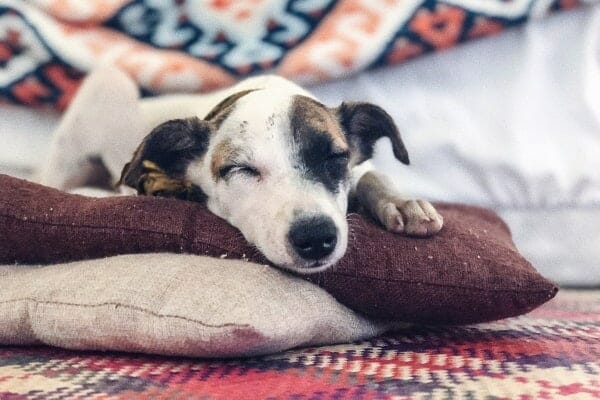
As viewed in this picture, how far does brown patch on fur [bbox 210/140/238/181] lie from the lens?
126 cm

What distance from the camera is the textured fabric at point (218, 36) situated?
1.70 meters

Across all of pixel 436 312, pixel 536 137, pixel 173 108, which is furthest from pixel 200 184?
pixel 536 137

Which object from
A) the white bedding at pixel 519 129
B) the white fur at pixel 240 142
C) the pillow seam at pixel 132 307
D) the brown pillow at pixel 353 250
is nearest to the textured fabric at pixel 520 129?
the white bedding at pixel 519 129

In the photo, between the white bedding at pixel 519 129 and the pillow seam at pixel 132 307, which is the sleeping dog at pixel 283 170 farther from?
the white bedding at pixel 519 129

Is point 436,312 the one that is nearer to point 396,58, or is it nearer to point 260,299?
point 260,299

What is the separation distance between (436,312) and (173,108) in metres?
0.93

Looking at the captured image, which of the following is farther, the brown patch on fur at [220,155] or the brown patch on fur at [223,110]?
the brown patch on fur at [223,110]

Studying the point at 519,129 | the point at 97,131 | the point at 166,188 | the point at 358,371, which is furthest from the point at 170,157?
the point at 519,129

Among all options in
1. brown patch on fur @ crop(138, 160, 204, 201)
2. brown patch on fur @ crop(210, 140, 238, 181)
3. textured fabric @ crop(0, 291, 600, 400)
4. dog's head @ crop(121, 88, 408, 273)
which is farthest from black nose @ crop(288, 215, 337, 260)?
brown patch on fur @ crop(138, 160, 204, 201)

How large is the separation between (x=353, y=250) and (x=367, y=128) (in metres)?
0.40

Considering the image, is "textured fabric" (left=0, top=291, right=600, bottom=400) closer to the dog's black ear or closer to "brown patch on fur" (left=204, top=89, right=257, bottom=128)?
the dog's black ear

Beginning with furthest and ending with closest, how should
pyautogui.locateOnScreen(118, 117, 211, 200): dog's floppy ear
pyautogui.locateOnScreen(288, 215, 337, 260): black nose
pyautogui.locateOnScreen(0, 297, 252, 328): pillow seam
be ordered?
pyautogui.locateOnScreen(118, 117, 211, 200): dog's floppy ear
pyautogui.locateOnScreen(288, 215, 337, 260): black nose
pyautogui.locateOnScreen(0, 297, 252, 328): pillow seam

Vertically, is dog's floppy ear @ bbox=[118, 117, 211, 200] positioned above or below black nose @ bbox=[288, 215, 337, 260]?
above

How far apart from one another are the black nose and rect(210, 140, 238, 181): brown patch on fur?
0.82ft
